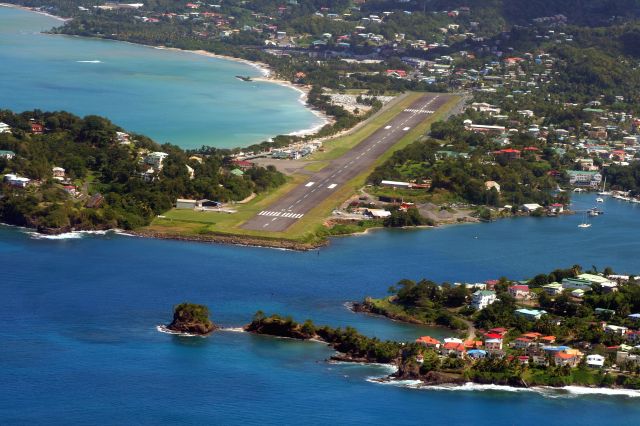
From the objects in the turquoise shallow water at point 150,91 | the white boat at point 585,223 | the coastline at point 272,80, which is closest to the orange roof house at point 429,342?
the white boat at point 585,223

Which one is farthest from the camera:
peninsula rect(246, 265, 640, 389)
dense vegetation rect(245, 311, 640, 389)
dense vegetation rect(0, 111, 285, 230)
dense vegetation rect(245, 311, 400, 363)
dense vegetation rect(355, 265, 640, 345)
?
dense vegetation rect(0, 111, 285, 230)

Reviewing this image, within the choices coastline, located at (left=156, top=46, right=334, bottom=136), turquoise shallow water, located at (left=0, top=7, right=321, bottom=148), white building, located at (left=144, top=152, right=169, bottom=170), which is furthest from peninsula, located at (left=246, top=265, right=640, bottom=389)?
coastline, located at (left=156, top=46, right=334, bottom=136)

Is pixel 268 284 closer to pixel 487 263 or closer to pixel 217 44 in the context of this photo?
pixel 487 263

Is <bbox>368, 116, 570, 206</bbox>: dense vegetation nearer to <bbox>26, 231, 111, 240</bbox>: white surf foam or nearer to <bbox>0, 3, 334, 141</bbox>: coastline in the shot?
<bbox>0, 3, 334, 141</bbox>: coastline

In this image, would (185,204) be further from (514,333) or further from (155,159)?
(514,333)

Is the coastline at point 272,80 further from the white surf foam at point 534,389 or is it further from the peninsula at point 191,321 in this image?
the white surf foam at point 534,389

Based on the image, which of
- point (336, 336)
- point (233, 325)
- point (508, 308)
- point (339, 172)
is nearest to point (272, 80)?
point (339, 172)
